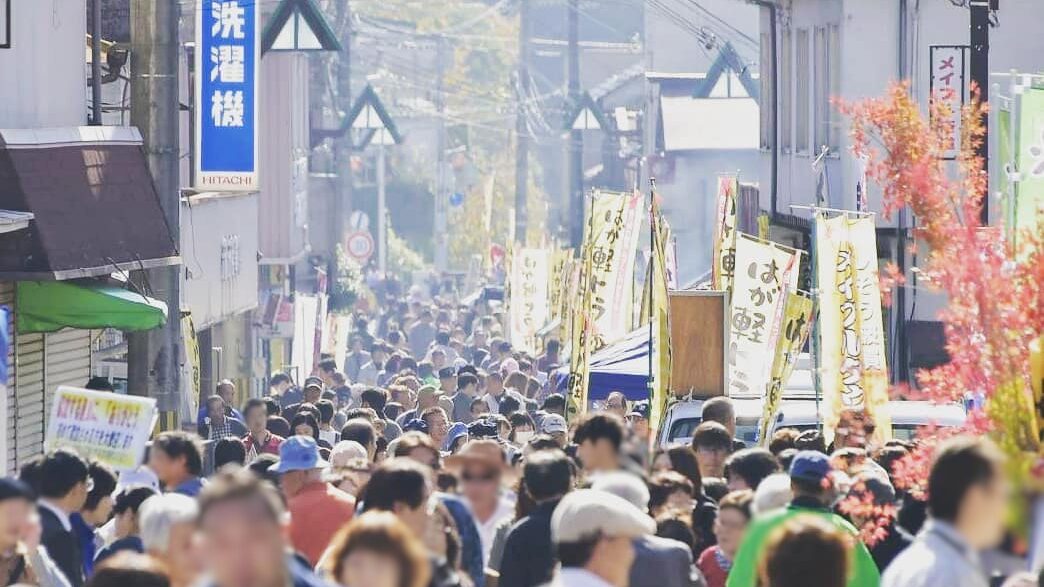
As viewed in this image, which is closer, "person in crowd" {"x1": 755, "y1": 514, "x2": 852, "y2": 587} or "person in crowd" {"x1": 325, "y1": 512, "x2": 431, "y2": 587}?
"person in crowd" {"x1": 325, "y1": 512, "x2": 431, "y2": 587}

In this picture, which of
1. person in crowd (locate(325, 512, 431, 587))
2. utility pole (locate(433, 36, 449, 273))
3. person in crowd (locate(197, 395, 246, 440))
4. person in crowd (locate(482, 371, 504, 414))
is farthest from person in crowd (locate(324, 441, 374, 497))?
utility pole (locate(433, 36, 449, 273))

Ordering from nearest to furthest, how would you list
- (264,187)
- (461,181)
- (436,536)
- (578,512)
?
1. (578,512)
2. (436,536)
3. (264,187)
4. (461,181)

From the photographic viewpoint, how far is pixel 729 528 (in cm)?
820

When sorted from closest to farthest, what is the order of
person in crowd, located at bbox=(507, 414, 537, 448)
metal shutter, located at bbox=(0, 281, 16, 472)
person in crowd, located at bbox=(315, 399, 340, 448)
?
person in crowd, located at bbox=(507, 414, 537, 448) < metal shutter, located at bbox=(0, 281, 16, 472) < person in crowd, located at bbox=(315, 399, 340, 448)

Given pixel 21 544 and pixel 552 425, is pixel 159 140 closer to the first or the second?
pixel 552 425

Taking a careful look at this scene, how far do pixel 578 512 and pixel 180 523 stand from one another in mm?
1447

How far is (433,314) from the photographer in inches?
1877

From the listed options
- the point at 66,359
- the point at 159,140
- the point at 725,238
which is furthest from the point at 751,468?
the point at 725,238

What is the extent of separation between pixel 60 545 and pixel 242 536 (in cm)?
436

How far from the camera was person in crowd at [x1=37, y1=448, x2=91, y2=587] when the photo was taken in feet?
27.4

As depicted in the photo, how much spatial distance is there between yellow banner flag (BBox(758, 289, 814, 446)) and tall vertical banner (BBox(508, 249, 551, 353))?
17.2m

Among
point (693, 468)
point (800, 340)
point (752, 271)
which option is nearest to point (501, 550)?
point (693, 468)

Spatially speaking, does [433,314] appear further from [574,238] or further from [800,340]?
[800,340]

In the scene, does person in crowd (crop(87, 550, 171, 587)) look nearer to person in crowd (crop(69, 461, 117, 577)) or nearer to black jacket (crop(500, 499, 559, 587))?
black jacket (crop(500, 499, 559, 587))
